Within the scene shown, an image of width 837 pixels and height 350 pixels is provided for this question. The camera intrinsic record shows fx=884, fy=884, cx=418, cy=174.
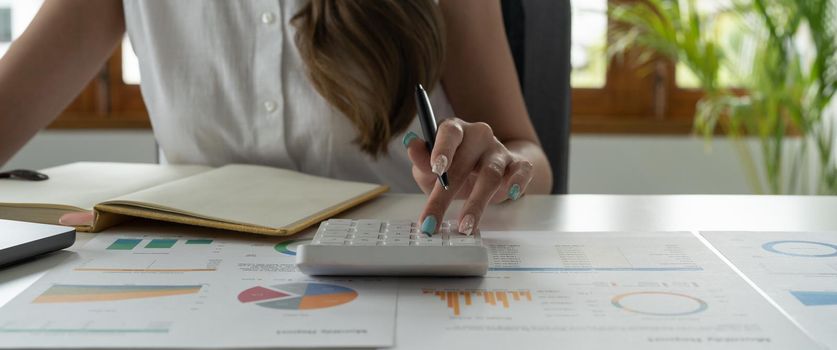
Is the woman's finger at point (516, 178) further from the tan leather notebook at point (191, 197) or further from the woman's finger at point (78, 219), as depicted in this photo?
the woman's finger at point (78, 219)

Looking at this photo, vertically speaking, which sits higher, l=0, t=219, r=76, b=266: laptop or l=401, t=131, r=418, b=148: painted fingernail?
l=401, t=131, r=418, b=148: painted fingernail

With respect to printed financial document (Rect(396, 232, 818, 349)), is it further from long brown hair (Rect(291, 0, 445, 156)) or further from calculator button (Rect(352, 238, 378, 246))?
long brown hair (Rect(291, 0, 445, 156))

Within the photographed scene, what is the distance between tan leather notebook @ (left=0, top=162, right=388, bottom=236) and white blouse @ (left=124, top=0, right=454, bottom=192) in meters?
0.16

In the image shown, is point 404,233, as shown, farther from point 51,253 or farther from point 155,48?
point 155,48

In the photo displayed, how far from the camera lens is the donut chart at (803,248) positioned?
67cm

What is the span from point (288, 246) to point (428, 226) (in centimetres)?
11

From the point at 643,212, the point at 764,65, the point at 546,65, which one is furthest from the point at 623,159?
the point at 643,212

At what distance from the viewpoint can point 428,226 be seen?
0.67 m

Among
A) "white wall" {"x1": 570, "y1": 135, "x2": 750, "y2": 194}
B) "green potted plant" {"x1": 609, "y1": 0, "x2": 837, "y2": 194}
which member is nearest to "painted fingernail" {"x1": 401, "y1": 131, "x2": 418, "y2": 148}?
"green potted plant" {"x1": 609, "y1": 0, "x2": 837, "y2": 194}

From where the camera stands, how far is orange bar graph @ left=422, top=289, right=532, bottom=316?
20.7 inches

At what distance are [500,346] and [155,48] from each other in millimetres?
869

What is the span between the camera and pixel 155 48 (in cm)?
118

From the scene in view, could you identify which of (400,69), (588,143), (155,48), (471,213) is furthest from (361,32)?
(588,143)

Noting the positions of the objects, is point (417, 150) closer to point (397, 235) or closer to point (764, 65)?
point (397, 235)
